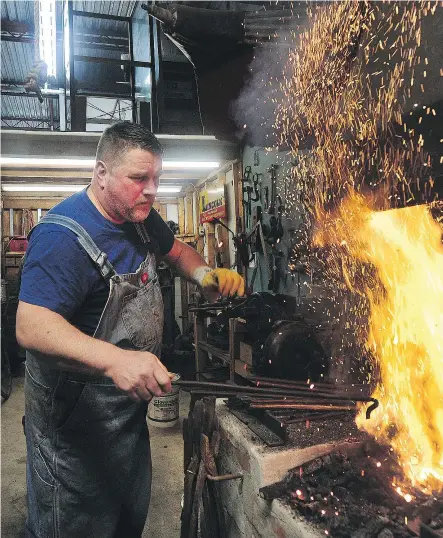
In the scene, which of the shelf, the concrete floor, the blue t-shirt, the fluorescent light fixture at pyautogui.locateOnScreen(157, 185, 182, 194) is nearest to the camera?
the blue t-shirt

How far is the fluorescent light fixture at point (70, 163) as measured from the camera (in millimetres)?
6031

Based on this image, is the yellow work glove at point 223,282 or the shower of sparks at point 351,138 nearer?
the shower of sparks at point 351,138

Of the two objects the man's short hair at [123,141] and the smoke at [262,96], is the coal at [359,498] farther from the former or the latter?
the smoke at [262,96]

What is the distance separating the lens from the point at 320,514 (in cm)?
185

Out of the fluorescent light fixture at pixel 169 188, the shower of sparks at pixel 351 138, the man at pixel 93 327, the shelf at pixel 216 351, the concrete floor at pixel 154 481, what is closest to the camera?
the man at pixel 93 327

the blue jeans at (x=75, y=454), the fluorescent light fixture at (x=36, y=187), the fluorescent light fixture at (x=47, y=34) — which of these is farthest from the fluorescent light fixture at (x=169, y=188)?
the blue jeans at (x=75, y=454)

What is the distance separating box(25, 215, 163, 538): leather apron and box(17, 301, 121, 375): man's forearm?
0.32 metres

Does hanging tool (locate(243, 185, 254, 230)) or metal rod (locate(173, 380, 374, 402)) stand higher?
hanging tool (locate(243, 185, 254, 230))

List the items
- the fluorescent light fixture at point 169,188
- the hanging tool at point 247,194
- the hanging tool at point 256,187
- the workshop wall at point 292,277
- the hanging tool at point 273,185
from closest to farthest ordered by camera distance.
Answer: the workshop wall at point 292,277, the hanging tool at point 273,185, the hanging tool at point 256,187, the hanging tool at point 247,194, the fluorescent light fixture at point 169,188

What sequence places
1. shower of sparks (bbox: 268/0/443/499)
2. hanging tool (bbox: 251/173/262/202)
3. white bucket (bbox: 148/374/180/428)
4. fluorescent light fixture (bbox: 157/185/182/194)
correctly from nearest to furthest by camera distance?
shower of sparks (bbox: 268/0/443/499), white bucket (bbox: 148/374/180/428), hanging tool (bbox: 251/173/262/202), fluorescent light fixture (bbox: 157/185/182/194)

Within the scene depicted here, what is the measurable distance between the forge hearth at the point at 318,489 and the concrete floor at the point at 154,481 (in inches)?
47.6

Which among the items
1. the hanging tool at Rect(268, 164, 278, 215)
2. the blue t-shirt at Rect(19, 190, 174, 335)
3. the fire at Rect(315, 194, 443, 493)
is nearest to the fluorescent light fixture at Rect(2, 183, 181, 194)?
the hanging tool at Rect(268, 164, 278, 215)

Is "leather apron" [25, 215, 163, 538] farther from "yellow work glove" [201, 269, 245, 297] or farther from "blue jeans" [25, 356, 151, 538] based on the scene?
"yellow work glove" [201, 269, 245, 297]

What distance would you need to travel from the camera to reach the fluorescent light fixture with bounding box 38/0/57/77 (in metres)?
5.72
